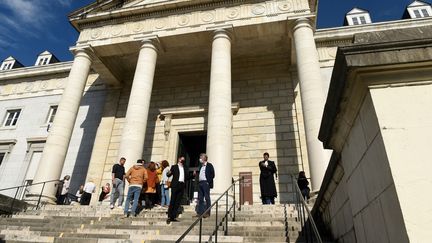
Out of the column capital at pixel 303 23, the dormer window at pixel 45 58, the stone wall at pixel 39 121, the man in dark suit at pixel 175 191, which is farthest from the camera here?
the dormer window at pixel 45 58

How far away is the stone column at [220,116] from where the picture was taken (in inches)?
421

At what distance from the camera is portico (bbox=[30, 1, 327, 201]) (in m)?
12.0

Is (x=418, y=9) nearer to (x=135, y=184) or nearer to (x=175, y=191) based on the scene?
(x=175, y=191)

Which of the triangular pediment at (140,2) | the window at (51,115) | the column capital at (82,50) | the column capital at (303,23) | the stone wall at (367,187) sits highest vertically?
the triangular pediment at (140,2)

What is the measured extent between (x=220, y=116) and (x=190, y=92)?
632cm

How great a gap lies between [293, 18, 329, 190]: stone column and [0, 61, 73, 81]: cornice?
15535 millimetres

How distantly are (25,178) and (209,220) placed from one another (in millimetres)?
14884

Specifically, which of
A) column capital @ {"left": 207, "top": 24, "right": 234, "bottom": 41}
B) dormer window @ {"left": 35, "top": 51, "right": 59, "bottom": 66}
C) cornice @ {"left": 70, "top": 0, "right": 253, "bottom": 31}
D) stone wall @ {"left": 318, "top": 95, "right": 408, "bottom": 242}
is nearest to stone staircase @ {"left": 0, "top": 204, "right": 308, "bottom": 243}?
stone wall @ {"left": 318, "top": 95, "right": 408, "bottom": 242}

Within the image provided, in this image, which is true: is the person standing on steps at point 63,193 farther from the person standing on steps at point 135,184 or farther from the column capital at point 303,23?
the column capital at point 303,23

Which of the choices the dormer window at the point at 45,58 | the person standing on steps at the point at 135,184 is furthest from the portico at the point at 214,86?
the dormer window at the point at 45,58

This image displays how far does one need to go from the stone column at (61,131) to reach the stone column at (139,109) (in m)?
2.98

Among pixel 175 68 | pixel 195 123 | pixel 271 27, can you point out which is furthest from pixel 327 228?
pixel 175 68

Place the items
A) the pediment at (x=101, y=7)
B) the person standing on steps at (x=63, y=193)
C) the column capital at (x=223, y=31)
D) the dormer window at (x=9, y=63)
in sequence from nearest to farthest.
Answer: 1. the person standing on steps at (x=63, y=193)
2. the column capital at (x=223, y=31)
3. the pediment at (x=101, y=7)
4. the dormer window at (x=9, y=63)

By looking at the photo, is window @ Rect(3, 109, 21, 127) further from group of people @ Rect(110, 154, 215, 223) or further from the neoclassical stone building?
group of people @ Rect(110, 154, 215, 223)
